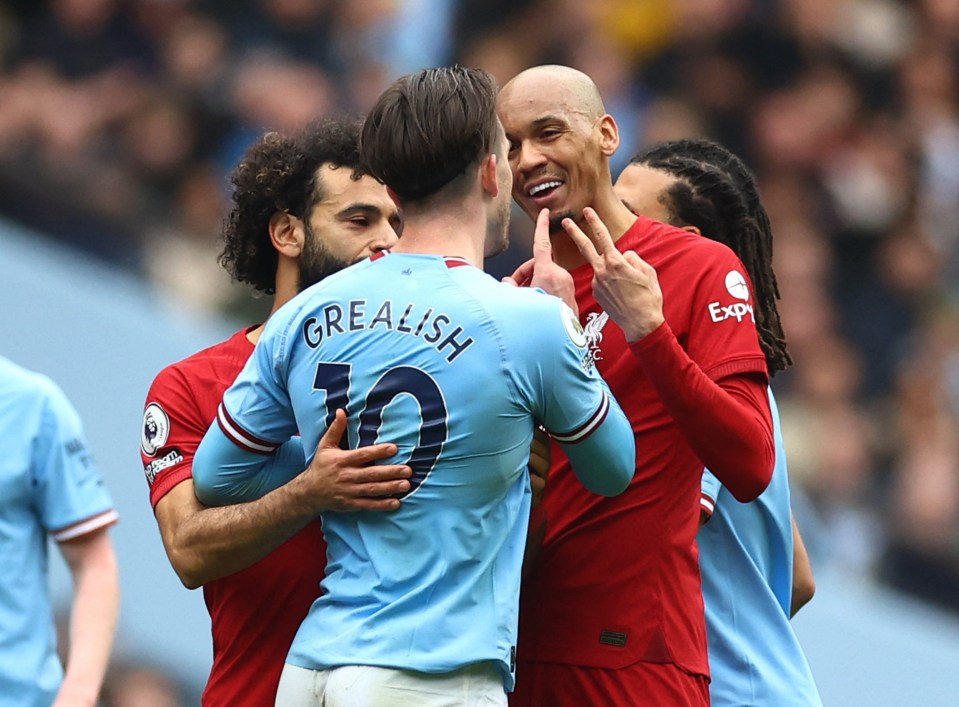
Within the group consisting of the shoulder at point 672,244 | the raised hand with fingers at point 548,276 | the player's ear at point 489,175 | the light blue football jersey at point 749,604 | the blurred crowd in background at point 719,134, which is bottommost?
the light blue football jersey at point 749,604

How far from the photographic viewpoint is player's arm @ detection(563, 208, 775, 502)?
11.1ft

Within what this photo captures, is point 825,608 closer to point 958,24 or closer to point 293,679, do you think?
point 958,24

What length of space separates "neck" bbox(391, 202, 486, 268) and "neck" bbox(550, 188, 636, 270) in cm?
53

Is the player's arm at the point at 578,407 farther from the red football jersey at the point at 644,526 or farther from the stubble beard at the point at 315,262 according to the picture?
the stubble beard at the point at 315,262

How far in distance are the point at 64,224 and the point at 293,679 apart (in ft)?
19.3

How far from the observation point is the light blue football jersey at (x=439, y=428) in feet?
10.2

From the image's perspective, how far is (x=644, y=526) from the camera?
3.61 metres

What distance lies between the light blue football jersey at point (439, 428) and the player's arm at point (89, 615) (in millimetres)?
1308

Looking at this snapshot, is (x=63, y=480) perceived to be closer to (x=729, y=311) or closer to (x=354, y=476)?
(x=354, y=476)

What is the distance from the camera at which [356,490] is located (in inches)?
123

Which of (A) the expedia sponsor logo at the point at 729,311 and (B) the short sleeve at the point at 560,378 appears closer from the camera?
(B) the short sleeve at the point at 560,378

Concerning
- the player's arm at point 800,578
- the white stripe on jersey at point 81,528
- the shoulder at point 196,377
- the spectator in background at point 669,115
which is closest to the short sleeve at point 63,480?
the white stripe on jersey at point 81,528

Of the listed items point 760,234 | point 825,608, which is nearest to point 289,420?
point 760,234

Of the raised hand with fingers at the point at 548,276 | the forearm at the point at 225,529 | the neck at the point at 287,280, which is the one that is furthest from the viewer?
the neck at the point at 287,280
